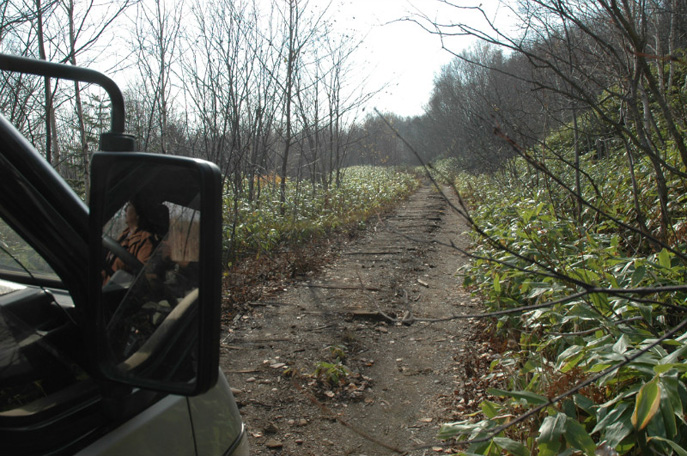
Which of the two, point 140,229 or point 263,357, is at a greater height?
point 140,229

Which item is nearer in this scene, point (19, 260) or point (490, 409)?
point (19, 260)

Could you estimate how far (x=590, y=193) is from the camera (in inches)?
283

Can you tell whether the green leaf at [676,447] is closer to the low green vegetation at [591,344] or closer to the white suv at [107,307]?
the low green vegetation at [591,344]

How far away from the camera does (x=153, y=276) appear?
1.11 metres

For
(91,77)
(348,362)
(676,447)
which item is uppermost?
(91,77)

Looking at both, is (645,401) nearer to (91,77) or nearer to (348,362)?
(91,77)

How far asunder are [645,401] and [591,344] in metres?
0.66

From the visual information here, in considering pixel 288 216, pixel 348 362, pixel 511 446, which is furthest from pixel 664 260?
pixel 288 216

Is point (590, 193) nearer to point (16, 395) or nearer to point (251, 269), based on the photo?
point (251, 269)

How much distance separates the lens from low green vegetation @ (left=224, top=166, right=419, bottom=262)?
8359 mm

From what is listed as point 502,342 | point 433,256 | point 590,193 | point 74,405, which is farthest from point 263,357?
point 590,193

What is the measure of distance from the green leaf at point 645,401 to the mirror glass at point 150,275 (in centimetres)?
168

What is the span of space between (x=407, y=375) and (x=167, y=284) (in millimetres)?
3367

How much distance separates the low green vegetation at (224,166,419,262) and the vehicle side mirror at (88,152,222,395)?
6.23 metres
